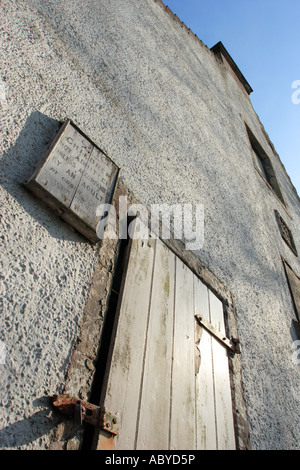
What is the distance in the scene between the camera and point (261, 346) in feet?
8.13

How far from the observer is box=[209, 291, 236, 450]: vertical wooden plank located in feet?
5.44

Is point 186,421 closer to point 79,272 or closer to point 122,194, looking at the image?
point 79,272

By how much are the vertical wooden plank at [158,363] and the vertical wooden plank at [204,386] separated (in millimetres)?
247

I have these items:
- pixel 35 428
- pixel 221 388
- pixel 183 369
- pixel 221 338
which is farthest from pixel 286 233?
pixel 35 428

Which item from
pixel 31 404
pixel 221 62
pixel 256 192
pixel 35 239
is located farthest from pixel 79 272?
pixel 221 62

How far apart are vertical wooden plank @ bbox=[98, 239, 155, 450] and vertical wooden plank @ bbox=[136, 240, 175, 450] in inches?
1.6

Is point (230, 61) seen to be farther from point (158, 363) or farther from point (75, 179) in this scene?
point (158, 363)

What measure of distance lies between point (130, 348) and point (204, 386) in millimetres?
570

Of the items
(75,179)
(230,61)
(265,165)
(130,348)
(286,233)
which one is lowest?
(130,348)

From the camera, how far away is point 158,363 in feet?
4.78

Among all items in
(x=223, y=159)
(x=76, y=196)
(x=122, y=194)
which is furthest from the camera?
(x=223, y=159)

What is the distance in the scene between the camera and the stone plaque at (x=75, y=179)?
1.38 metres

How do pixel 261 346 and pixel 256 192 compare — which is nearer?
pixel 261 346

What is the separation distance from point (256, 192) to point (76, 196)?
3264 millimetres
